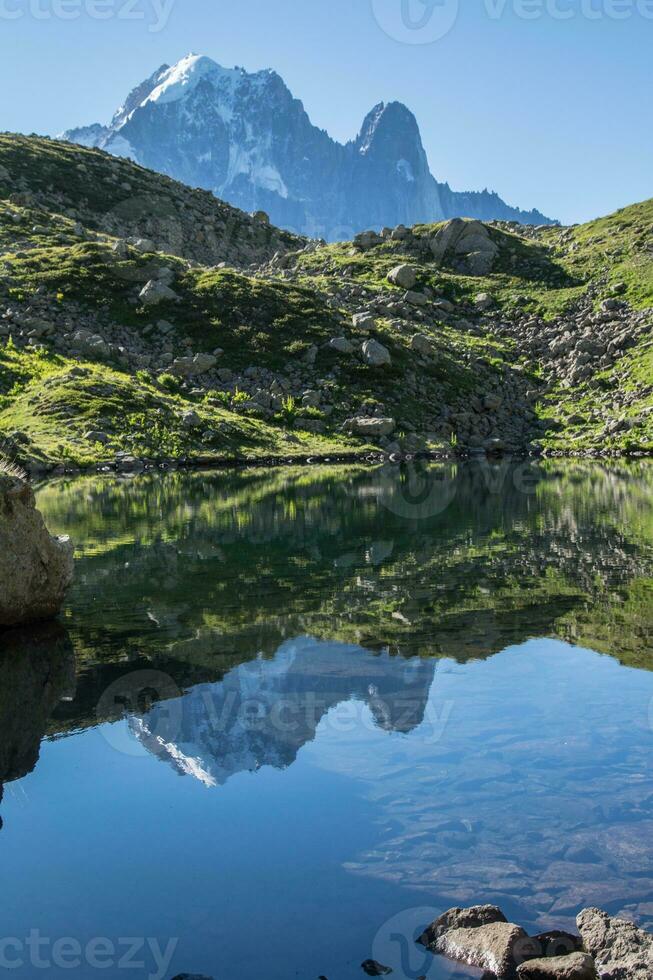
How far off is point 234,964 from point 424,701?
7.69 m

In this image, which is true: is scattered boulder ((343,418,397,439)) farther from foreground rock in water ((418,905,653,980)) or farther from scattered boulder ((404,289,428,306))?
foreground rock in water ((418,905,653,980))

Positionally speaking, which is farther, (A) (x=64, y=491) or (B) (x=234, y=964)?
(A) (x=64, y=491)

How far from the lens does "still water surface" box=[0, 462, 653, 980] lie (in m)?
9.25

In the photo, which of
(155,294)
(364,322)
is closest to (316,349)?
(364,322)

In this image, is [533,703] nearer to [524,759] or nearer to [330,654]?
[524,759]

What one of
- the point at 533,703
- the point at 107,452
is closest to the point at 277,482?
the point at 107,452

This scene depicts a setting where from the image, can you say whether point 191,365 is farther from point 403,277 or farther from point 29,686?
point 29,686

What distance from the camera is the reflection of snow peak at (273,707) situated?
44.2 feet

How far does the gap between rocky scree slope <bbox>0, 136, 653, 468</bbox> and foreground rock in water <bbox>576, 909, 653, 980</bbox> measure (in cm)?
5965

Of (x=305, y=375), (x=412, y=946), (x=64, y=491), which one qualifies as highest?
(x=305, y=375)

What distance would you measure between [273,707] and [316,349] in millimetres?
77098

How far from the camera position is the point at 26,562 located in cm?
2134

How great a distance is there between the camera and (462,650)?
19141 millimetres

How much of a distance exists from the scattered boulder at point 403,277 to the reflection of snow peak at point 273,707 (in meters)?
98.5
